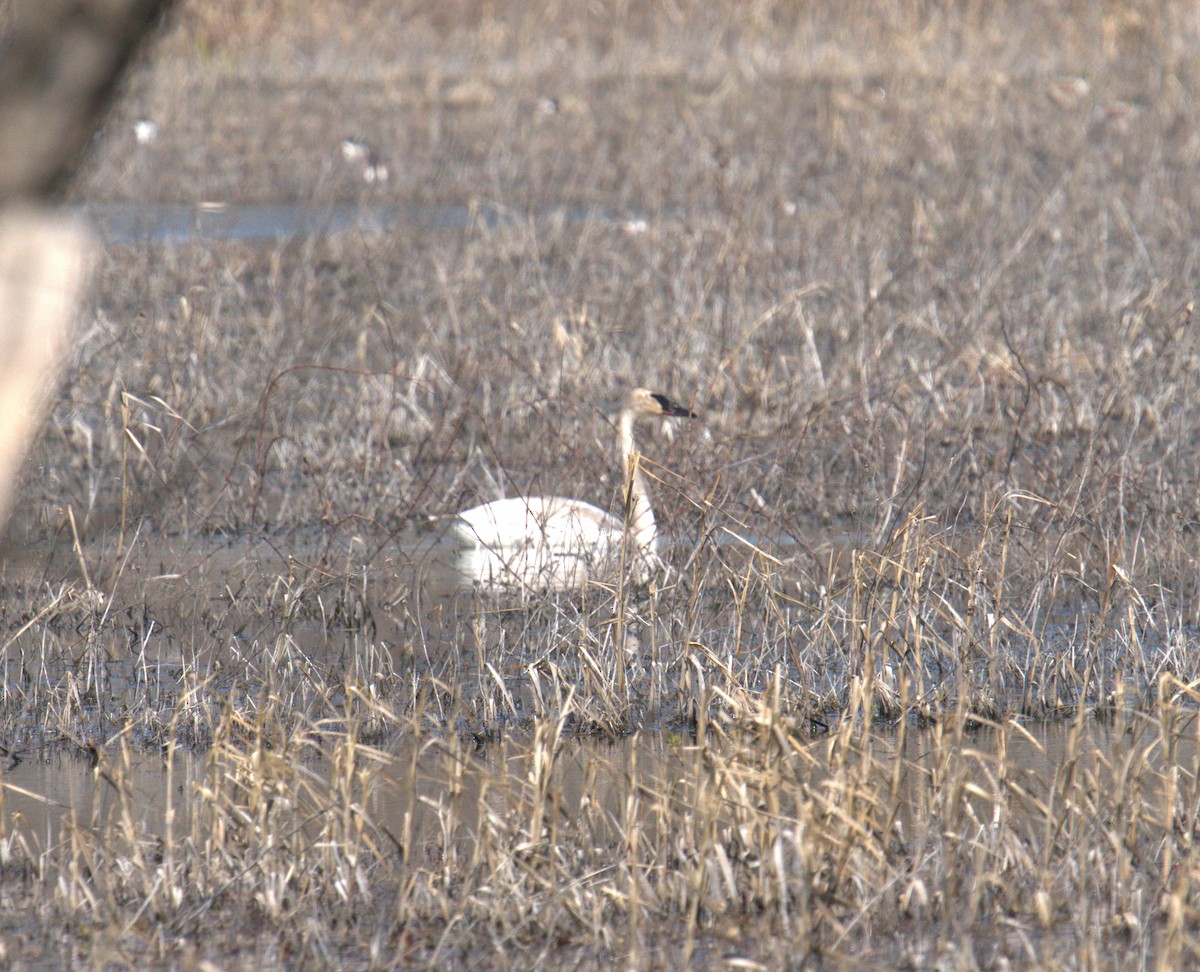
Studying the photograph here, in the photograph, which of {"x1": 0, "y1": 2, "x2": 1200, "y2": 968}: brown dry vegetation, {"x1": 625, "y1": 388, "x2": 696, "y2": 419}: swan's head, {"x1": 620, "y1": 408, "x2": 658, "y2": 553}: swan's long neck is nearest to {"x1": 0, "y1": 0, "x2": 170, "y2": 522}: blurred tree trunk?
A: {"x1": 0, "y1": 2, "x2": 1200, "y2": 968}: brown dry vegetation

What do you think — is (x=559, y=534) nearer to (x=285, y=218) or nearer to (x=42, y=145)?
(x=42, y=145)

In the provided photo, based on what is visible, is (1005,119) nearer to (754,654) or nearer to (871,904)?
(754,654)

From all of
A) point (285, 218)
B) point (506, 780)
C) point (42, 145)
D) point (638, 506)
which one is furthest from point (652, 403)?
point (285, 218)

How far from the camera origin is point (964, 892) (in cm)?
344

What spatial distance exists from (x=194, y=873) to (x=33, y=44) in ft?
6.19

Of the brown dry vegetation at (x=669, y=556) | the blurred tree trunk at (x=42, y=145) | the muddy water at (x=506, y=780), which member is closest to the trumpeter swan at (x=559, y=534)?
the brown dry vegetation at (x=669, y=556)

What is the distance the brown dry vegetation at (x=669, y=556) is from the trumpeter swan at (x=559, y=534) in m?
0.14

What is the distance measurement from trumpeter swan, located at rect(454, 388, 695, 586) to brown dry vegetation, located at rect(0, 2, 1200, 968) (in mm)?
141

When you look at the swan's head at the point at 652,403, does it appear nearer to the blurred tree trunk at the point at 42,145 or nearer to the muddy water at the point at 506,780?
the muddy water at the point at 506,780

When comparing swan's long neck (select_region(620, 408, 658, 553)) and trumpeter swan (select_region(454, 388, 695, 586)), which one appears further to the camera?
trumpeter swan (select_region(454, 388, 695, 586))

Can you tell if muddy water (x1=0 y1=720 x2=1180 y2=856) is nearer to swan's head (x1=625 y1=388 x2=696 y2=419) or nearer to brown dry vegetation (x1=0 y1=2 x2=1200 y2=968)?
brown dry vegetation (x1=0 y1=2 x2=1200 y2=968)

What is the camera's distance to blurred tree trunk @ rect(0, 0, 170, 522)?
1994 millimetres

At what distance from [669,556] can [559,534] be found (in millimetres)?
394

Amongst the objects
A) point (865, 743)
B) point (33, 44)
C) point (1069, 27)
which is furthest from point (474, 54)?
point (33, 44)
